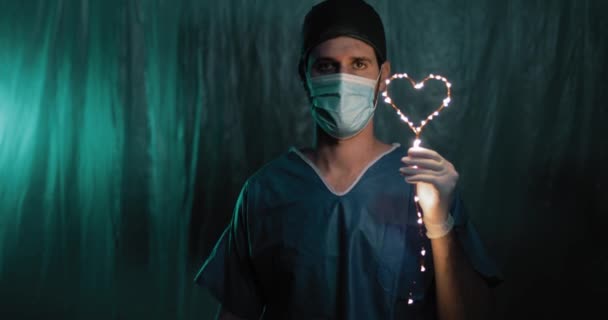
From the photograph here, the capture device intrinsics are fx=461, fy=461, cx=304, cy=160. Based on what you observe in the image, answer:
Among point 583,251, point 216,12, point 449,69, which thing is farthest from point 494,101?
point 216,12

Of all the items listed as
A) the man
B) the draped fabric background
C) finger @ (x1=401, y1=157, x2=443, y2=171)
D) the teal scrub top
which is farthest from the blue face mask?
the draped fabric background

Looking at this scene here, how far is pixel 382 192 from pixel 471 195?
0.72 meters

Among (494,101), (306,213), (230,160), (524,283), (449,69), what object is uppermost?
(449,69)

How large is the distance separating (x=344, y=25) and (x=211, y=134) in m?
0.84

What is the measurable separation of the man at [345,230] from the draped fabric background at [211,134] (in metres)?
0.58

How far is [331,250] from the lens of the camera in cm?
114

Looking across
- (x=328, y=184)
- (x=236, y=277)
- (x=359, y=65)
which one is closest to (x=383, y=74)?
(x=359, y=65)

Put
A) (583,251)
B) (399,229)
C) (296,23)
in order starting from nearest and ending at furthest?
(399,229)
(583,251)
(296,23)

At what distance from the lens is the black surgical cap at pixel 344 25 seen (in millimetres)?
1146

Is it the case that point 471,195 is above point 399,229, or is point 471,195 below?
above

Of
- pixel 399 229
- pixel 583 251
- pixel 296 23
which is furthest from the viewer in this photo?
pixel 296 23

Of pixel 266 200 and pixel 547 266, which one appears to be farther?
pixel 547 266

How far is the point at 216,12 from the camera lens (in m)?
1.79

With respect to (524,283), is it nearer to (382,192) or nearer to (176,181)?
(382,192)
